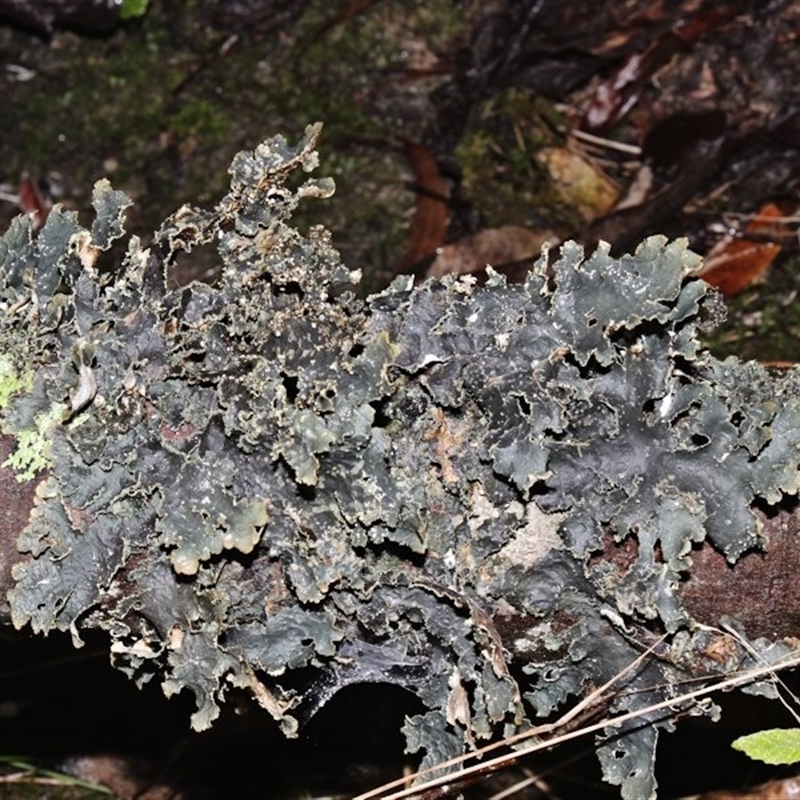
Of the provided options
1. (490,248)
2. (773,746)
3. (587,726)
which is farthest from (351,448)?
(490,248)

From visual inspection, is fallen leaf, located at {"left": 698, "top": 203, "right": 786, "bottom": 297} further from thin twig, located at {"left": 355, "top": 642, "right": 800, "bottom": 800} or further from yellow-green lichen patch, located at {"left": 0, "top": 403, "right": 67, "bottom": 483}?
yellow-green lichen patch, located at {"left": 0, "top": 403, "right": 67, "bottom": 483}

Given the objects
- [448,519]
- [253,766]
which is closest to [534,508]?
[448,519]

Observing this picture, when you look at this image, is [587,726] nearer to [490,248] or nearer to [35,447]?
[35,447]

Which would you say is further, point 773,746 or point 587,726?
point 587,726

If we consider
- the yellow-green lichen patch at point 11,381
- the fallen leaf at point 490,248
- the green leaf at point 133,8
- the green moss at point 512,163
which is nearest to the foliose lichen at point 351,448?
the yellow-green lichen patch at point 11,381

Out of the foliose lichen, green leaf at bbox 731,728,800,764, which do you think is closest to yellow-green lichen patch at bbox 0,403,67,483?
the foliose lichen

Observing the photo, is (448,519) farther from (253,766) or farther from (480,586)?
(253,766)
